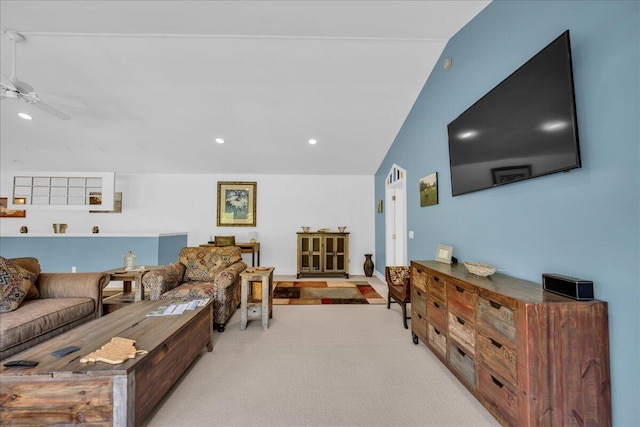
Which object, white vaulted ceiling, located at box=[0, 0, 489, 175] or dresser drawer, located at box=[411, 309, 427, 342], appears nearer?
white vaulted ceiling, located at box=[0, 0, 489, 175]

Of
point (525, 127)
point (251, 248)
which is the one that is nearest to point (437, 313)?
point (525, 127)

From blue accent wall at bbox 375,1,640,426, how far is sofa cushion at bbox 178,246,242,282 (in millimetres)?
→ 2872

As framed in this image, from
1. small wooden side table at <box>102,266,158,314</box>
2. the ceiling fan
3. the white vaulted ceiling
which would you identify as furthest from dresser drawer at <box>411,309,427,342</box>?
the ceiling fan

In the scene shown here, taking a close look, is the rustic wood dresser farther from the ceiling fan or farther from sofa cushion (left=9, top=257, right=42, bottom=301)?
the ceiling fan

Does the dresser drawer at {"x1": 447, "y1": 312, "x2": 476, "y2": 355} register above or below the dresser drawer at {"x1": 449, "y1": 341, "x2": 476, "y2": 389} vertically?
above

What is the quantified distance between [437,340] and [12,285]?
3.66 m

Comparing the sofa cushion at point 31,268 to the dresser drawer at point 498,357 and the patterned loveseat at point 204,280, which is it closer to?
the patterned loveseat at point 204,280

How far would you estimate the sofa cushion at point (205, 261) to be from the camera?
343 centimetres

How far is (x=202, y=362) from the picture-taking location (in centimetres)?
229

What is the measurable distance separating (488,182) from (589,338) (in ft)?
4.07

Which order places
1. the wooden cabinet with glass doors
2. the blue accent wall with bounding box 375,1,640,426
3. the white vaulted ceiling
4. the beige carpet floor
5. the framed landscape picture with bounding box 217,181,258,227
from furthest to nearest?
the framed landscape picture with bounding box 217,181,258,227 → the wooden cabinet with glass doors → the white vaulted ceiling → the beige carpet floor → the blue accent wall with bounding box 375,1,640,426

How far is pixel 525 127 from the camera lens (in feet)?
5.87

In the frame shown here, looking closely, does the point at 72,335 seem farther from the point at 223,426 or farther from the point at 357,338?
the point at 357,338

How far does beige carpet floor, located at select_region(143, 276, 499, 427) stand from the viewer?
5.47ft
